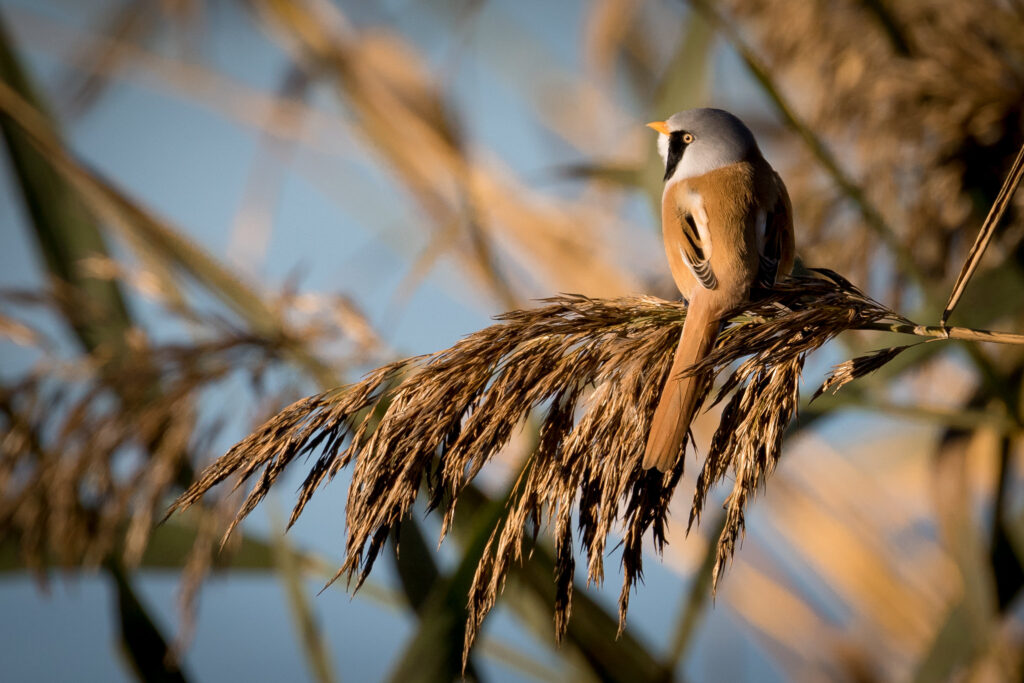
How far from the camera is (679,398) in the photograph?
2.80ft

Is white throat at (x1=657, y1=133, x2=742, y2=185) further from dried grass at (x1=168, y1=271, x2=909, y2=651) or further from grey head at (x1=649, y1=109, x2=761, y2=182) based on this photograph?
dried grass at (x1=168, y1=271, x2=909, y2=651)

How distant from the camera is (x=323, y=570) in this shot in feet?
4.99

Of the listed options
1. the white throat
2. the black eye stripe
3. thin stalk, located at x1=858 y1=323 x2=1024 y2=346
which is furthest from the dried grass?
the black eye stripe

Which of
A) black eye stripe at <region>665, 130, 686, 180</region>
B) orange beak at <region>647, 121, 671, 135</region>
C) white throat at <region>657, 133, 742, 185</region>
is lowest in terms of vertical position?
white throat at <region>657, 133, 742, 185</region>

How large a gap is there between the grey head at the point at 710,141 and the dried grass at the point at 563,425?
272 mm

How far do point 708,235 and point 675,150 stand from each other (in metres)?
0.30

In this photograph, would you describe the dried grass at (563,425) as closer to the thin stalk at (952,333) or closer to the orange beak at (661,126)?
the thin stalk at (952,333)

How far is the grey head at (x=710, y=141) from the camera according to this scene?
45.4 inches

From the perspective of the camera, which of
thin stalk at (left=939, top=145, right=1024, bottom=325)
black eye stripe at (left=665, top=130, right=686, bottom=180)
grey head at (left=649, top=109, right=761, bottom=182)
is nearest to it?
thin stalk at (left=939, top=145, right=1024, bottom=325)

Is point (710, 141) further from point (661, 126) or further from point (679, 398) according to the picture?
point (679, 398)

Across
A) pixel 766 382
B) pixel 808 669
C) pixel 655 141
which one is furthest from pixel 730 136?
pixel 808 669

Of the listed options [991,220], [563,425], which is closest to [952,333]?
[991,220]

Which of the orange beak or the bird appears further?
the orange beak

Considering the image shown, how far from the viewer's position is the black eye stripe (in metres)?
1.26
